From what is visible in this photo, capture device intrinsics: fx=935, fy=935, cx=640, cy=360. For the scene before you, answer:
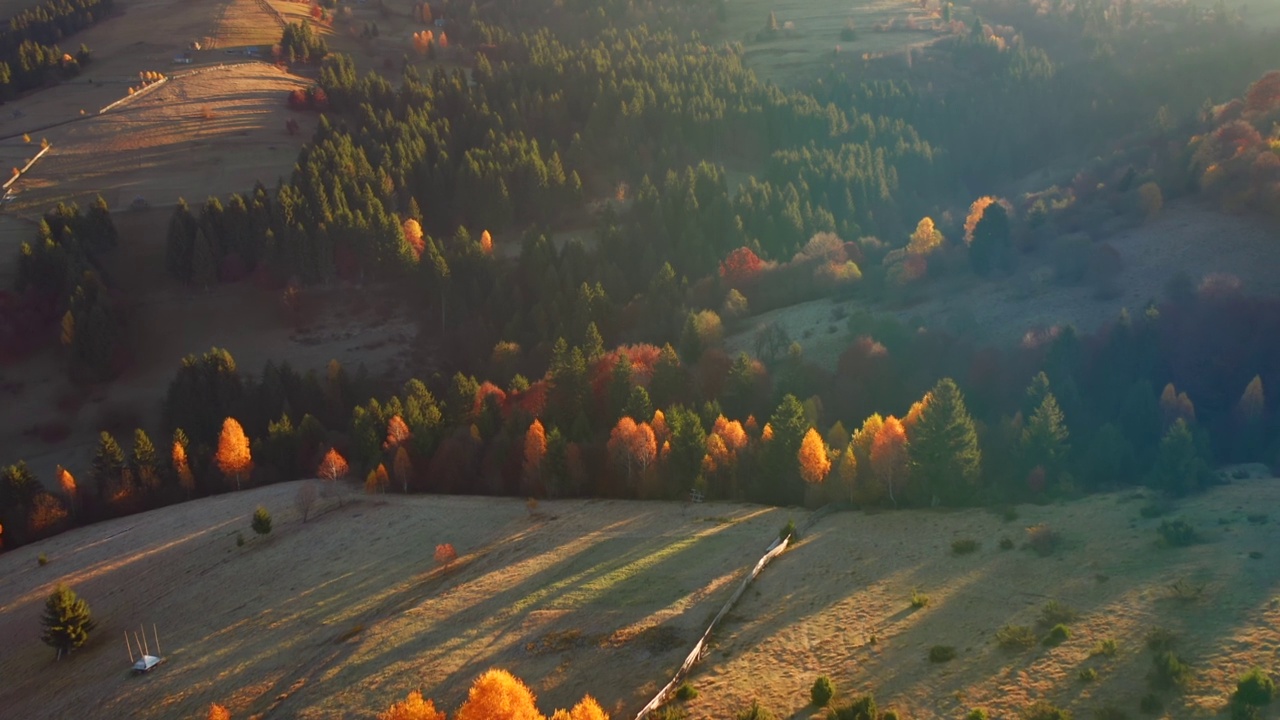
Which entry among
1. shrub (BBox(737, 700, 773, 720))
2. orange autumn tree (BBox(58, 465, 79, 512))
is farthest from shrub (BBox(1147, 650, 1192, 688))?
orange autumn tree (BBox(58, 465, 79, 512))

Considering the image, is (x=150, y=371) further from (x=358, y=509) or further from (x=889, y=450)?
(x=889, y=450)

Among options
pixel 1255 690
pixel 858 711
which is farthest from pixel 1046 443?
pixel 858 711

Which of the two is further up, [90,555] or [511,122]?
[511,122]

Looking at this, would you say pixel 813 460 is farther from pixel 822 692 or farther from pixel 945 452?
pixel 822 692

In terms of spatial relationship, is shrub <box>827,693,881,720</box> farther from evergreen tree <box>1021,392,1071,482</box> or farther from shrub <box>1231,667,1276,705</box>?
evergreen tree <box>1021,392,1071,482</box>

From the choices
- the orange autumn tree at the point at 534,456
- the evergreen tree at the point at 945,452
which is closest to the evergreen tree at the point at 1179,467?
the evergreen tree at the point at 945,452

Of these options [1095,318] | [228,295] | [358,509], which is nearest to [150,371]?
[228,295]
